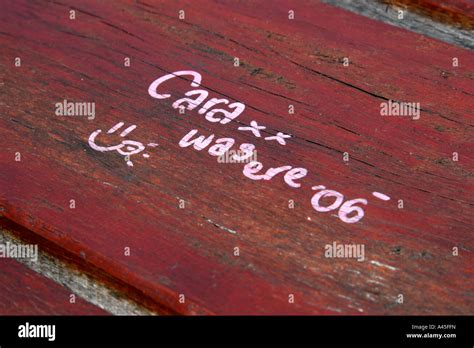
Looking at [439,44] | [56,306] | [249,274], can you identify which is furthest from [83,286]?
[439,44]

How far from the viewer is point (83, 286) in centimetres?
170

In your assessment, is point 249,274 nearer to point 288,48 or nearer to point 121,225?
point 121,225
